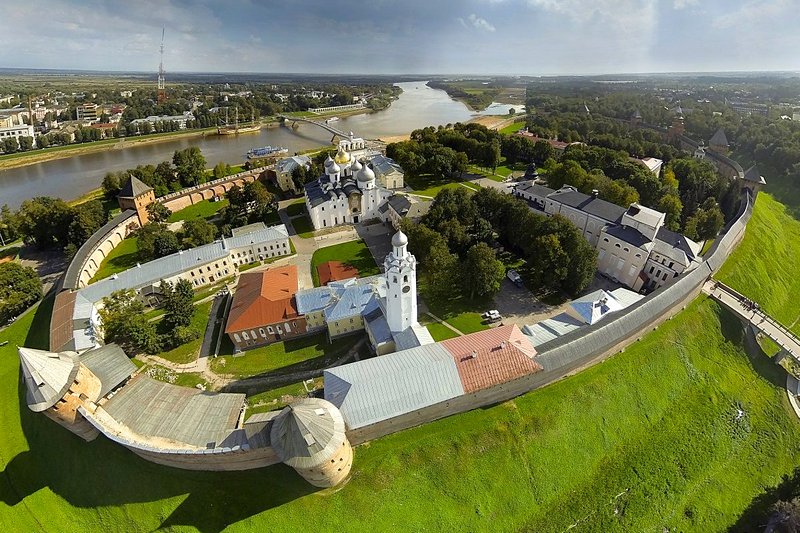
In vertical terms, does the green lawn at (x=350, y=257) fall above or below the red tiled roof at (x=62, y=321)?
above

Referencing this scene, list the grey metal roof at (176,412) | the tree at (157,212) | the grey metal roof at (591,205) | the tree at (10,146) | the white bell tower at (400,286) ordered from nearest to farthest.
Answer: the grey metal roof at (176,412)
the white bell tower at (400,286)
the grey metal roof at (591,205)
the tree at (157,212)
the tree at (10,146)

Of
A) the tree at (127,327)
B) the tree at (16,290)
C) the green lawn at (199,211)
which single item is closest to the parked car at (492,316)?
the tree at (127,327)

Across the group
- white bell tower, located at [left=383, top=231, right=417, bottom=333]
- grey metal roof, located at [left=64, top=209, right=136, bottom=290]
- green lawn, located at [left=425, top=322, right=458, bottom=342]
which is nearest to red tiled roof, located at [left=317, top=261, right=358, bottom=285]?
green lawn, located at [left=425, top=322, right=458, bottom=342]

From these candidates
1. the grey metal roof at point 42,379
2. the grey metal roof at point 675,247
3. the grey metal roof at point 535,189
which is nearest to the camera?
the grey metal roof at point 42,379

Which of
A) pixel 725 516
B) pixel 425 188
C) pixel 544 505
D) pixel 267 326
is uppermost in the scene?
pixel 425 188

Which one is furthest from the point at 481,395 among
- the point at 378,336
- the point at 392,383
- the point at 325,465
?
the point at 325,465

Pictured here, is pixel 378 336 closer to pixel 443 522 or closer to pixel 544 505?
pixel 443 522

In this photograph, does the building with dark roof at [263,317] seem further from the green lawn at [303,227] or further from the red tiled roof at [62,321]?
the green lawn at [303,227]
